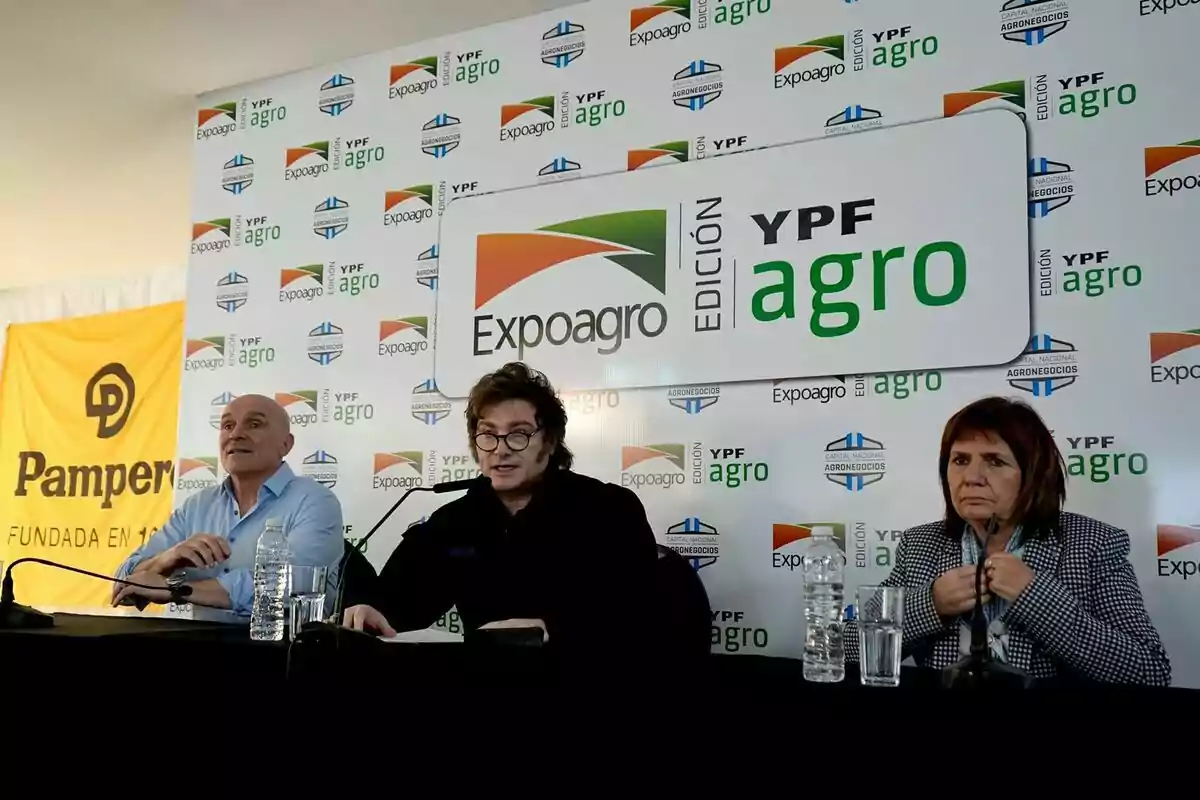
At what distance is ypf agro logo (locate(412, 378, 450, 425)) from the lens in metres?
3.23

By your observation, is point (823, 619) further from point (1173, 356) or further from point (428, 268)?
point (428, 268)

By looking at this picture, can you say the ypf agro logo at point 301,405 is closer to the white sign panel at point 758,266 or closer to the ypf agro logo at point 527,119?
the white sign panel at point 758,266

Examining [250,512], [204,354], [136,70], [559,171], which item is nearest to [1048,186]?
[559,171]

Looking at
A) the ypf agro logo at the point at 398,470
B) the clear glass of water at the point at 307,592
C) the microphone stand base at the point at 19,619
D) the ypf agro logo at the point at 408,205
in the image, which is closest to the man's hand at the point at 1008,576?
the clear glass of water at the point at 307,592

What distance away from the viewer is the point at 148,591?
2.28 meters

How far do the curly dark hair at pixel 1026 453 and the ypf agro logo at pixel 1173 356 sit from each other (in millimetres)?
455

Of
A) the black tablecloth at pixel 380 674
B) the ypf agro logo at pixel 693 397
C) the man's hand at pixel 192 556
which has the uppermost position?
the ypf agro logo at pixel 693 397

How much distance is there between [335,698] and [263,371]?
222 centimetres

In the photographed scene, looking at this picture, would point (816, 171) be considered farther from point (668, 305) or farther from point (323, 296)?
point (323, 296)

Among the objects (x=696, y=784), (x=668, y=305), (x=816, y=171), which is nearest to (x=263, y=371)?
(x=668, y=305)

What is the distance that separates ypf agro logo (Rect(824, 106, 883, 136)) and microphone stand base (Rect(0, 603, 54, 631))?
2.13 meters

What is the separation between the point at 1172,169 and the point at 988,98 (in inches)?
17.7

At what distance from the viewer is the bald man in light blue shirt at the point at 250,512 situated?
255 cm

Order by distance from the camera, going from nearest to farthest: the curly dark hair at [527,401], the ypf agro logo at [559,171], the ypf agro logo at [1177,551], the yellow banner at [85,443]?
the ypf agro logo at [1177,551] → the curly dark hair at [527,401] → the ypf agro logo at [559,171] → the yellow banner at [85,443]
